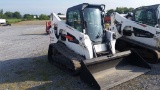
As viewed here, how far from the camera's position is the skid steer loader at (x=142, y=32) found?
891cm

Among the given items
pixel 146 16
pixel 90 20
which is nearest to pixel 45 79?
pixel 90 20

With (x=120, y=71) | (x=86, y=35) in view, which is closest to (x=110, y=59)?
(x=120, y=71)

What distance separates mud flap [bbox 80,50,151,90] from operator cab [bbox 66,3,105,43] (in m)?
0.97

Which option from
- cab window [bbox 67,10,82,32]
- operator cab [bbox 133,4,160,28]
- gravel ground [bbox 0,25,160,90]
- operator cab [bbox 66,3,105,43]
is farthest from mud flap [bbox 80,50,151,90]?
operator cab [bbox 133,4,160,28]

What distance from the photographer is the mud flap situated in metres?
6.09

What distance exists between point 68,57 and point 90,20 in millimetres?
1535

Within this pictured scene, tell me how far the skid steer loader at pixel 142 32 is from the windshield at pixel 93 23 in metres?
2.41

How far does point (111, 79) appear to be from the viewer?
21.3 ft

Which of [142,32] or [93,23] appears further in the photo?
[142,32]

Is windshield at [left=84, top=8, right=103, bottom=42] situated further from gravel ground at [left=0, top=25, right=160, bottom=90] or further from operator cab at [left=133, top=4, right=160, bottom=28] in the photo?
operator cab at [left=133, top=4, right=160, bottom=28]

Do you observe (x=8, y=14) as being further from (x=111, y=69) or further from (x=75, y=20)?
(x=111, y=69)

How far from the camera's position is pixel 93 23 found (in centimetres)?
768

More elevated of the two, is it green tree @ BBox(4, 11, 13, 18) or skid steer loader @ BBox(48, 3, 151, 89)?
green tree @ BBox(4, 11, 13, 18)

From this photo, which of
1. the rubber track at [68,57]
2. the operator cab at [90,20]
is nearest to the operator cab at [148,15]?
the operator cab at [90,20]
